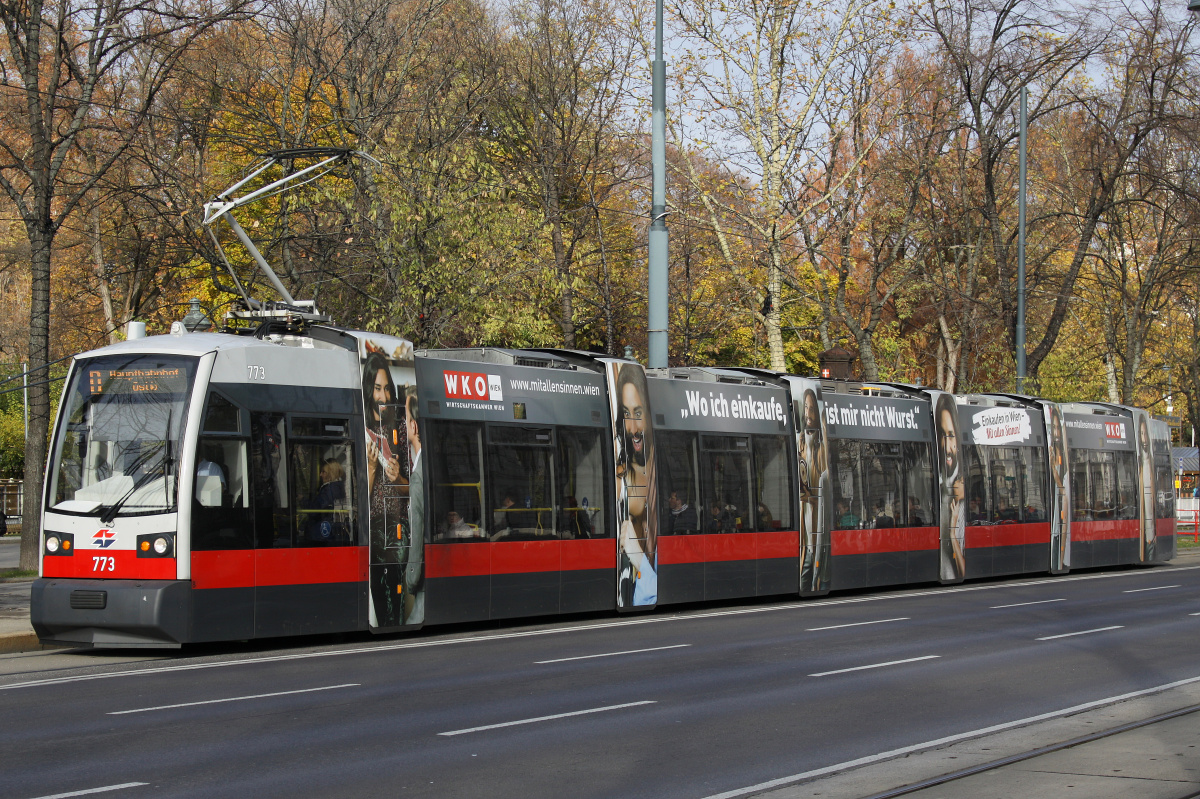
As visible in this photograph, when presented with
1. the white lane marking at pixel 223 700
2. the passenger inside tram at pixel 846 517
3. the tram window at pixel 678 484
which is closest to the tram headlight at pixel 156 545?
the white lane marking at pixel 223 700

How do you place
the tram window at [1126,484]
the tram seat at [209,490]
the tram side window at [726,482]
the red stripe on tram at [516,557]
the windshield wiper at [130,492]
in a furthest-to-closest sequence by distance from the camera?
the tram window at [1126,484] → the tram side window at [726,482] → the red stripe on tram at [516,557] → the tram seat at [209,490] → the windshield wiper at [130,492]

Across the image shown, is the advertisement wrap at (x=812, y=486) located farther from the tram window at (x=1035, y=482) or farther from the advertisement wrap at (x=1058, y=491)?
the advertisement wrap at (x=1058, y=491)

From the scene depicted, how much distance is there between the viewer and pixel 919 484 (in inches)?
916

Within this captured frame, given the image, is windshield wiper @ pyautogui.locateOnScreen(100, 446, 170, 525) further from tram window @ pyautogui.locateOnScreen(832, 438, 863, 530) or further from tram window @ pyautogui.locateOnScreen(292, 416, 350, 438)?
tram window @ pyautogui.locateOnScreen(832, 438, 863, 530)

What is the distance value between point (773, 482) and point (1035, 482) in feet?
28.6

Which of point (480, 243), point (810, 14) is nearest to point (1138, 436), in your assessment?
point (810, 14)

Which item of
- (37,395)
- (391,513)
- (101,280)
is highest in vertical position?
(101,280)

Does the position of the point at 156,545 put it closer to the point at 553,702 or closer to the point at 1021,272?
the point at 553,702

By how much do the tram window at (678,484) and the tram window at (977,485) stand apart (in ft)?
25.8

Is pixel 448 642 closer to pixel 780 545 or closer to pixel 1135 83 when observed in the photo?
pixel 780 545

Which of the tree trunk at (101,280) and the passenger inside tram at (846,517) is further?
the tree trunk at (101,280)

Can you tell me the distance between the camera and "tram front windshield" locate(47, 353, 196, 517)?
12586 mm

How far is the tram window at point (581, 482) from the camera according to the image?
16.6m

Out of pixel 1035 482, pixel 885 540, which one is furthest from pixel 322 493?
pixel 1035 482
